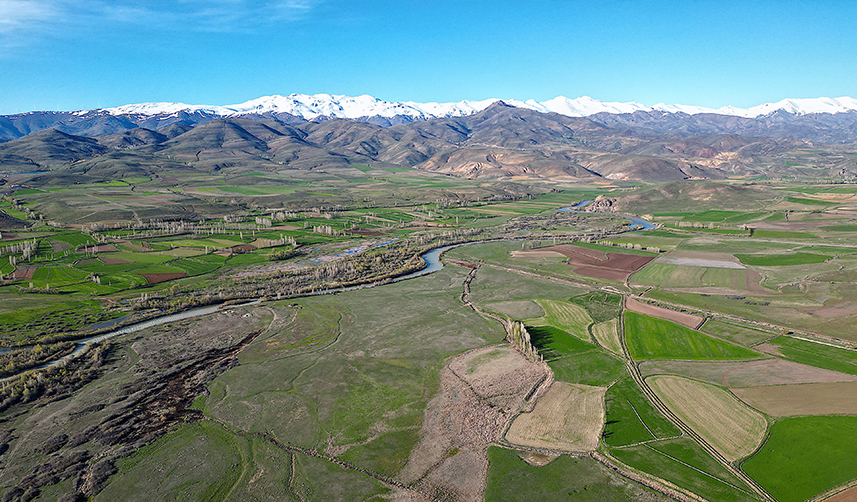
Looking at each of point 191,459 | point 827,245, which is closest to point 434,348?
point 191,459

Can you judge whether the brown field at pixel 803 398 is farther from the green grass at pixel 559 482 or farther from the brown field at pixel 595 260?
the brown field at pixel 595 260

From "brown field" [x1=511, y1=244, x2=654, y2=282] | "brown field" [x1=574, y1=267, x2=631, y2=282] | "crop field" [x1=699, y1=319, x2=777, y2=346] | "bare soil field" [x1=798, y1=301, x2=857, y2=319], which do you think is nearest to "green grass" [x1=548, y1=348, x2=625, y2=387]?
"crop field" [x1=699, y1=319, x2=777, y2=346]

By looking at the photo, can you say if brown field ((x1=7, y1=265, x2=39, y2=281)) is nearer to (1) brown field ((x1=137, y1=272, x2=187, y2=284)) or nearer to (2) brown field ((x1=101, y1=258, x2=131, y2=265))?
(2) brown field ((x1=101, y1=258, x2=131, y2=265))

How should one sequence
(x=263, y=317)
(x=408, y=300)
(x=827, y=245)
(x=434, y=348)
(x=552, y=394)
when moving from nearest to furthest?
(x=552, y=394), (x=434, y=348), (x=263, y=317), (x=408, y=300), (x=827, y=245)

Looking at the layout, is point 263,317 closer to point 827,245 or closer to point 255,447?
point 255,447

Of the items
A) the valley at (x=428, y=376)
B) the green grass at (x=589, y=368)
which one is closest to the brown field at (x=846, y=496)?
the valley at (x=428, y=376)

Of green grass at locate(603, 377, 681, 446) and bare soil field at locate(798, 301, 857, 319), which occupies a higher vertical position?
bare soil field at locate(798, 301, 857, 319)
